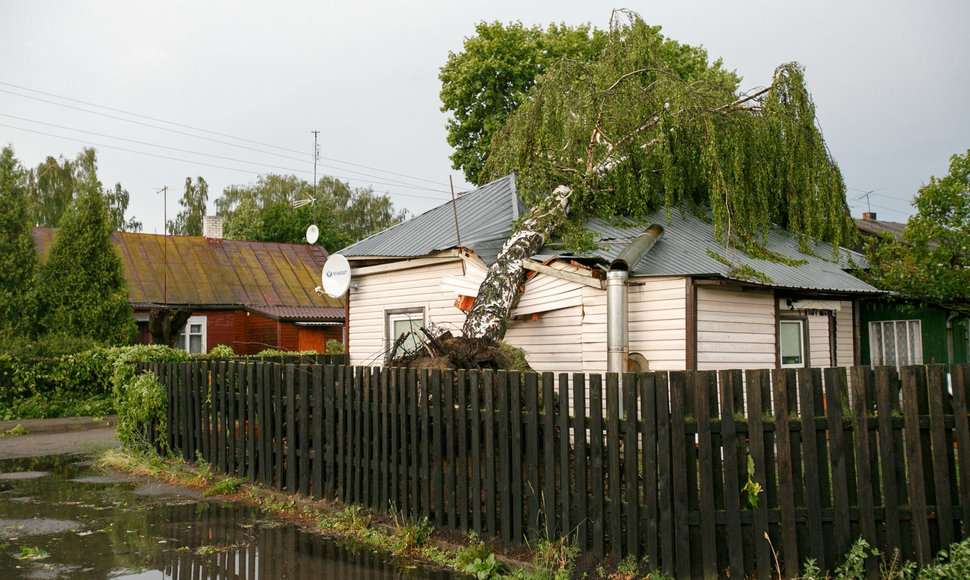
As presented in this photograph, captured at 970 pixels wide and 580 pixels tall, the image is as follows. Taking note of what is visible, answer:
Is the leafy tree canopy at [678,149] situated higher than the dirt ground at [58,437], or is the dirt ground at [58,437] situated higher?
the leafy tree canopy at [678,149]

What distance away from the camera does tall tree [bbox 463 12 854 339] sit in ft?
39.0

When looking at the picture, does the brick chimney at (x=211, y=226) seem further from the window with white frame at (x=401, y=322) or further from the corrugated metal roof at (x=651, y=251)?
the window with white frame at (x=401, y=322)

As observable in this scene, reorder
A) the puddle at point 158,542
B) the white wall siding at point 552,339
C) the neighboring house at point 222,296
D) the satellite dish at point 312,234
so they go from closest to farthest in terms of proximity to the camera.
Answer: the puddle at point 158,542
the white wall siding at point 552,339
the satellite dish at point 312,234
the neighboring house at point 222,296

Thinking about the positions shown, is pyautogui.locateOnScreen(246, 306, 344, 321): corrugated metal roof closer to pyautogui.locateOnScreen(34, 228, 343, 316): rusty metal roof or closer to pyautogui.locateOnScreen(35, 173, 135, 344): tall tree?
pyautogui.locateOnScreen(34, 228, 343, 316): rusty metal roof

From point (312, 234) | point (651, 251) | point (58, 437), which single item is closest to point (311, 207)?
point (312, 234)

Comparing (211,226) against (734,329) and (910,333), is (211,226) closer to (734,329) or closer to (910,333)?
(734,329)

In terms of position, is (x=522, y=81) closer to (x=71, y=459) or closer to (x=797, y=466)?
(x=71, y=459)

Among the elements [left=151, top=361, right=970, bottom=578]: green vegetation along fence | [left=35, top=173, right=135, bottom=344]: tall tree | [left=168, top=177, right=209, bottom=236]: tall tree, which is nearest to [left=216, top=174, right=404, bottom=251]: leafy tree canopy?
[left=168, top=177, right=209, bottom=236]: tall tree

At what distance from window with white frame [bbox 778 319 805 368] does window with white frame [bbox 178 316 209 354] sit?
2141 centimetres

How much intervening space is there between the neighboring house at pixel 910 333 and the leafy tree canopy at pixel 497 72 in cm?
1833

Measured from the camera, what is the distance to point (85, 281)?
851 inches

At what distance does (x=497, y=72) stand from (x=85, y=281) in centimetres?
1720

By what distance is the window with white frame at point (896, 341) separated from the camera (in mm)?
13195

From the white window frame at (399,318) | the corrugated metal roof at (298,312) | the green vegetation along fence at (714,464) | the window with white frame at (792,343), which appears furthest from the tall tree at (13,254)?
the window with white frame at (792,343)
